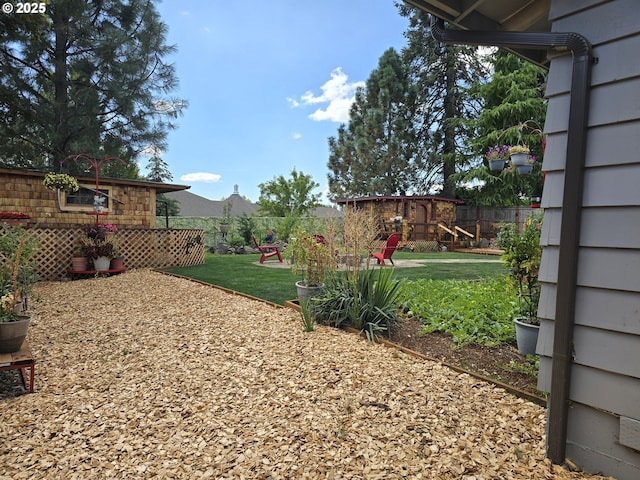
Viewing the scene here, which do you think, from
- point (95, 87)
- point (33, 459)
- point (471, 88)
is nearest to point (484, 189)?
point (471, 88)

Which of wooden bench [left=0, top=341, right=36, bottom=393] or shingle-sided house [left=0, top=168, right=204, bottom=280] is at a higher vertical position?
shingle-sided house [left=0, top=168, right=204, bottom=280]

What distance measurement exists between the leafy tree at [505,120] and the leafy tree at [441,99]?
101 cm

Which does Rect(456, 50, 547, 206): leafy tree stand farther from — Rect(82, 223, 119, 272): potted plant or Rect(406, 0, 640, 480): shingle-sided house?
Rect(406, 0, 640, 480): shingle-sided house

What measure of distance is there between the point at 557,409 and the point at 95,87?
45.4ft

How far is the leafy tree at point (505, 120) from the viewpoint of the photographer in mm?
17281

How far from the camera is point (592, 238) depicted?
4.97 feet

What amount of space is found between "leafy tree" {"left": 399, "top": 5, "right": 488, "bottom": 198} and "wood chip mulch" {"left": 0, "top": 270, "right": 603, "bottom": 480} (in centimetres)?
1858

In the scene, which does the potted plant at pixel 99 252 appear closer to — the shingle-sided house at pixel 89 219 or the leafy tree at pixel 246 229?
the shingle-sided house at pixel 89 219

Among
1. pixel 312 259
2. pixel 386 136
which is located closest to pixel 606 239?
pixel 312 259

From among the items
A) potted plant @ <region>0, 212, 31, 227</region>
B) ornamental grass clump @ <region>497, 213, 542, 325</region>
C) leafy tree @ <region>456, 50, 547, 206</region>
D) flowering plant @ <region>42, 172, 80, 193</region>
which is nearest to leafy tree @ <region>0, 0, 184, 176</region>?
flowering plant @ <region>42, 172, 80, 193</region>

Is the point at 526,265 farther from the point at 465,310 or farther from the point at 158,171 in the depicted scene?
the point at 158,171

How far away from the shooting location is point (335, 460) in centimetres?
163

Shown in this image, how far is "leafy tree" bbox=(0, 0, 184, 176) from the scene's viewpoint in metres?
10.5

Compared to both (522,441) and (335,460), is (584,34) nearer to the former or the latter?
(522,441)
